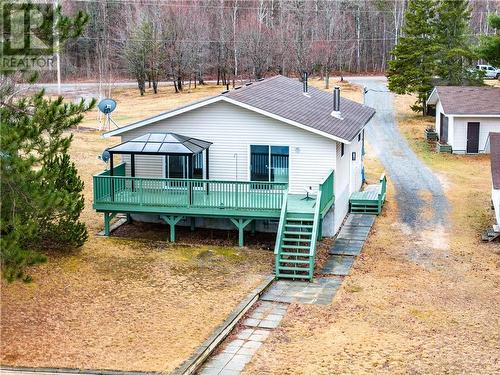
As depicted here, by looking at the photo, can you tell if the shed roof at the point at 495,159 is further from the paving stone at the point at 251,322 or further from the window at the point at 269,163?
the paving stone at the point at 251,322

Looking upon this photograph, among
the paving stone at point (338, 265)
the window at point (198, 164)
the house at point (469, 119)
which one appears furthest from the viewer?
the house at point (469, 119)

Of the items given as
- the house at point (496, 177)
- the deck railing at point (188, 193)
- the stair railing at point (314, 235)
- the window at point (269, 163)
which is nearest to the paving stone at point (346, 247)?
the stair railing at point (314, 235)

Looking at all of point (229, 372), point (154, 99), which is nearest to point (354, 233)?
point (229, 372)

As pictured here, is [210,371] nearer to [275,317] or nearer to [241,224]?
[275,317]

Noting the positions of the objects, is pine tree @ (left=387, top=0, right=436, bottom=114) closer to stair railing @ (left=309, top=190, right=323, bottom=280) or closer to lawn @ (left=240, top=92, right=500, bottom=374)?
lawn @ (left=240, top=92, right=500, bottom=374)

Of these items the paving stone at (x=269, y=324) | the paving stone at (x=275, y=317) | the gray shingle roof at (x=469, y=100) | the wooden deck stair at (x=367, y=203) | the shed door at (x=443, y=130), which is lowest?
the paving stone at (x=275, y=317)

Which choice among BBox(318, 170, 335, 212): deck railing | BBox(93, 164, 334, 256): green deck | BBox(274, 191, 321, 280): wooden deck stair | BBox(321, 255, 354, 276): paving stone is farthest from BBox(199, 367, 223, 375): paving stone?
BBox(318, 170, 335, 212): deck railing

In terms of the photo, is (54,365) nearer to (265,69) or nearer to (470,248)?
Answer: (470,248)
